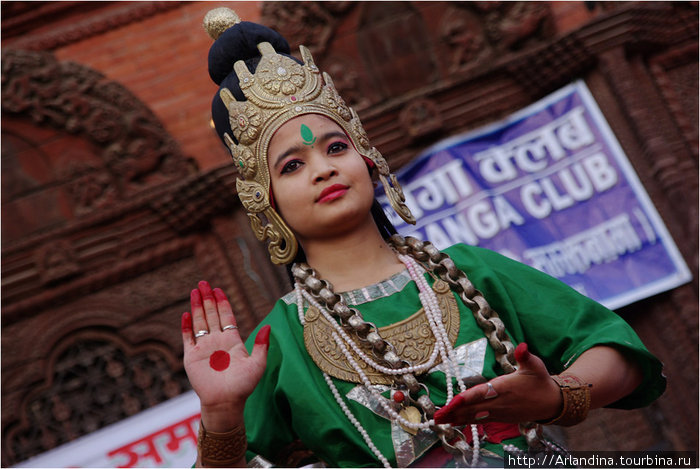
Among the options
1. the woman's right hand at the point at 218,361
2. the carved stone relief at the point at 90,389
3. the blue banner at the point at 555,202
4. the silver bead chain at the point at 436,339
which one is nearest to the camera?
the woman's right hand at the point at 218,361

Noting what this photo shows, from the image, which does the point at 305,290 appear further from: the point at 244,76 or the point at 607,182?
the point at 607,182

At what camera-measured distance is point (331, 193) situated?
6.53ft

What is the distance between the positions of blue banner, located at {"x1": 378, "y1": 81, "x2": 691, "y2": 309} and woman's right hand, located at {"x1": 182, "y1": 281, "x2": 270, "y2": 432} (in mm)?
2226

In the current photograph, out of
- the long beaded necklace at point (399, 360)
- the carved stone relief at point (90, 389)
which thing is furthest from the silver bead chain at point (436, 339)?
the carved stone relief at point (90, 389)

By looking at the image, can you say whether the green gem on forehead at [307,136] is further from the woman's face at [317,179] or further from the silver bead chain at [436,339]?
the silver bead chain at [436,339]

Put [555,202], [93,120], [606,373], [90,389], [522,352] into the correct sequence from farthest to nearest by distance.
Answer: [93,120] < [90,389] < [555,202] < [606,373] < [522,352]

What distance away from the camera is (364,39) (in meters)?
4.51

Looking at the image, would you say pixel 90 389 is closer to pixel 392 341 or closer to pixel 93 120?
→ pixel 93 120

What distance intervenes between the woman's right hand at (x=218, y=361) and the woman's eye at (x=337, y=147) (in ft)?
1.54

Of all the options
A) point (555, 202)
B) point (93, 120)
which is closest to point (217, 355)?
point (555, 202)

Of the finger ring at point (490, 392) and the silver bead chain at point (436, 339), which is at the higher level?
the silver bead chain at point (436, 339)

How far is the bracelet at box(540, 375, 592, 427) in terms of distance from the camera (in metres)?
1.69

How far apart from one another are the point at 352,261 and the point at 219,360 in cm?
48

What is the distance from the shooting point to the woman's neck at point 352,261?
6.72 ft
